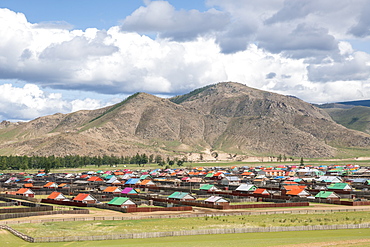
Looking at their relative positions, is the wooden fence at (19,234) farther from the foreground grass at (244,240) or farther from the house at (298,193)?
the house at (298,193)

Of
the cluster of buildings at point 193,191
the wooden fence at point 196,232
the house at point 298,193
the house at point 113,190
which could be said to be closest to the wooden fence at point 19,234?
the wooden fence at point 196,232

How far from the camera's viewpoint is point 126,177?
15362cm

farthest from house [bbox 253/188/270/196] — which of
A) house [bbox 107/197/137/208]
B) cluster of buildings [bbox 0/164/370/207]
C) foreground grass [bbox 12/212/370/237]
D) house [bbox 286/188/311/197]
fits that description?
house [bbox 107/197/137/208]

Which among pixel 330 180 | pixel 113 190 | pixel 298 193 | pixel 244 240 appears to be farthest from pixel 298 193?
pixel 244 240

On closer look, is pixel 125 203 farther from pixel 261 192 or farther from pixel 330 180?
pixel 330 180

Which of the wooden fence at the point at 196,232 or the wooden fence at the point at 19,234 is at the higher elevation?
the wooden fence at the point at 19,234

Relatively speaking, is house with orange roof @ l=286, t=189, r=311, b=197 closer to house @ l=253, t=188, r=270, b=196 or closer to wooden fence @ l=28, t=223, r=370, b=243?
house @ l=253, t=188, r=270, b=196

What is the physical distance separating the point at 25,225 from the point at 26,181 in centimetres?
8632

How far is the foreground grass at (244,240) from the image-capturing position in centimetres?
5047

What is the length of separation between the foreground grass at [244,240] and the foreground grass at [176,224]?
Answer: 4323mm

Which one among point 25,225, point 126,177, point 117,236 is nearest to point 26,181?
point 126,177

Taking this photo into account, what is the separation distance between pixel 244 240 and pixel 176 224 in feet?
43.2

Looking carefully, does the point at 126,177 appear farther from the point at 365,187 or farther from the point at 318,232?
the point at 318,232

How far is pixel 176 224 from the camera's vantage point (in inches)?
2522
